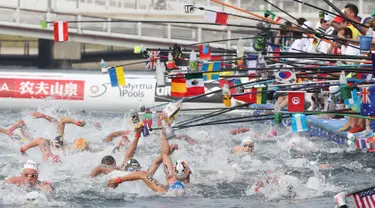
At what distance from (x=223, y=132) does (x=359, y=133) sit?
15.1 ft

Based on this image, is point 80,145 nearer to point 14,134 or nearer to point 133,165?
point 14,134

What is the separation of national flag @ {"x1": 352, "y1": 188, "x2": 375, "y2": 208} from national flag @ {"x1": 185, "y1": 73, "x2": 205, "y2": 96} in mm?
5157

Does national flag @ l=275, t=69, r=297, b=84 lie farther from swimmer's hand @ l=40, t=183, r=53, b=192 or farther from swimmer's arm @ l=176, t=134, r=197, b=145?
swimmer's arm @ l=176, t=134, r=197, b=145

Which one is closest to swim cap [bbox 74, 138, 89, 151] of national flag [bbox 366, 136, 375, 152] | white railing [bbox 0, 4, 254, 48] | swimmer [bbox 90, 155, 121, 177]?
swimmer [bbox 90, 155, 121, 177]

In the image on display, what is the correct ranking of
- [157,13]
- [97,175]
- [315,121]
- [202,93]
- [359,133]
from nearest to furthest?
[202,93] < [97,175] < [359,133] < [315,121] < [157,13]

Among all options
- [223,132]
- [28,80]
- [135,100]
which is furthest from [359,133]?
[28,80]

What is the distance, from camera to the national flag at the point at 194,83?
15188 millimetres

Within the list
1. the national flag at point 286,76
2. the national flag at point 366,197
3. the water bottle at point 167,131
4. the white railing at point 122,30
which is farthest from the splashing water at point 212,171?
the white railing at point 122,30

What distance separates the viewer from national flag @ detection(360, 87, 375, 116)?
1373 centimetres

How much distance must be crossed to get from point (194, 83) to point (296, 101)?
1512 mm

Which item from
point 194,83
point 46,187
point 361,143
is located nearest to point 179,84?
point 194,83

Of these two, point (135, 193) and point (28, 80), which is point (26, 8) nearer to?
point (28, 80)

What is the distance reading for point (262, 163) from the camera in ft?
61.3

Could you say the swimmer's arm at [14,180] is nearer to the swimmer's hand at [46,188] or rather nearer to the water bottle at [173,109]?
the swimmer's hand at [46,188]
